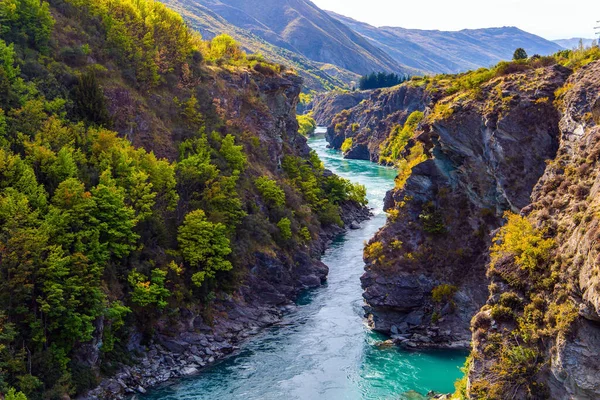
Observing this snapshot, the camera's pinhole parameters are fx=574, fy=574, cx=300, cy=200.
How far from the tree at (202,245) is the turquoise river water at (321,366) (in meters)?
9.14

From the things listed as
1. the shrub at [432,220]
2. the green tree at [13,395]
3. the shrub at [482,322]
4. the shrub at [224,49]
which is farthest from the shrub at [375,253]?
the shrub at [224,49]

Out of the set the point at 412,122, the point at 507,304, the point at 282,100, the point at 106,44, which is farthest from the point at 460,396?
the point at 412,122

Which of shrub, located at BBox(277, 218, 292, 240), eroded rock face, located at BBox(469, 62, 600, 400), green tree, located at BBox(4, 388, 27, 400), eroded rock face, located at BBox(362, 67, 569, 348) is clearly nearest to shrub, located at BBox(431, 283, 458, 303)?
eroded rock face, located at BBox(362, 67, 569, 348)

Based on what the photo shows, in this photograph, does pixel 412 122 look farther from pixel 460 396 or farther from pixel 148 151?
pixel 460 396

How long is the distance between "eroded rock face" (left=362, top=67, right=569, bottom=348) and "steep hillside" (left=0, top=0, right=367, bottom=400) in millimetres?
14491

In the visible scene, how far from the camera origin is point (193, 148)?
7469 centimetres

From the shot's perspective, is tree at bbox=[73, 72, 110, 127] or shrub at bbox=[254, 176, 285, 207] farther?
shrub at bbox=[254, 176, 285, 207]

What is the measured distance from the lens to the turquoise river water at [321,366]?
4831cm

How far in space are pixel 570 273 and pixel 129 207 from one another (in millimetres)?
41034

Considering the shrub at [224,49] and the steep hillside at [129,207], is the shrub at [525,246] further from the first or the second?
the shrub at [224,49]

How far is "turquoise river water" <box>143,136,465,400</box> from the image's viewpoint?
4831 centimetres

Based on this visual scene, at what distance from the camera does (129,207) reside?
188 ft

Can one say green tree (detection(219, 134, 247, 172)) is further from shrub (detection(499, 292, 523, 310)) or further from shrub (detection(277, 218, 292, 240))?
shrub (detection(499, 292, 523, 310))

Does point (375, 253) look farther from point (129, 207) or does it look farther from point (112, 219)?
point (112, 219)
